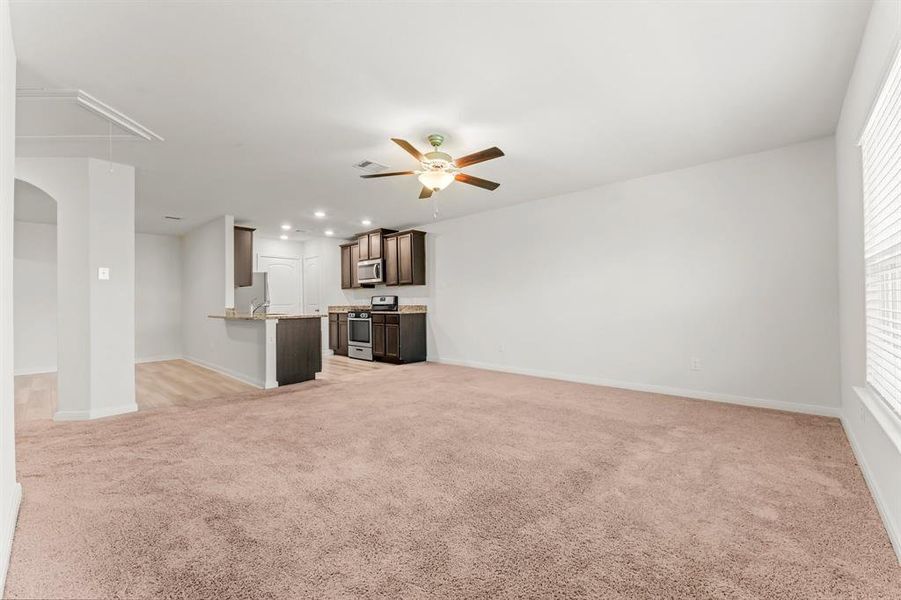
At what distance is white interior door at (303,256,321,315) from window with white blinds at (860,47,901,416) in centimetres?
865

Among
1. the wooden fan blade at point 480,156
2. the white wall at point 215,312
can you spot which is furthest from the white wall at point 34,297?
the wooden fan blade at point 480,156

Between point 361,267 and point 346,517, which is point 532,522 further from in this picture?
point 361,267

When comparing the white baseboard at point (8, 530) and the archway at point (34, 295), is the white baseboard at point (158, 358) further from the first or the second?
the white baseboard at point (8, 530)

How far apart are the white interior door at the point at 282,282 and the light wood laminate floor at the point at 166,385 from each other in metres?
2.05

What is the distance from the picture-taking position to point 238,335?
5695 millimetres

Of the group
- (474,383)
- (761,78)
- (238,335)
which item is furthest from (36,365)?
(761,78)

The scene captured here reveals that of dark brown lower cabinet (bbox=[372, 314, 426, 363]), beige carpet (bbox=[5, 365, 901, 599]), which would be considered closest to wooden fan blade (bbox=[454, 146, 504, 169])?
beige carpet (bbox=[5, 365, 901, 599])

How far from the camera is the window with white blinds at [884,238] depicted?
1854 mm

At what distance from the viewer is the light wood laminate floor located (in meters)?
4.25

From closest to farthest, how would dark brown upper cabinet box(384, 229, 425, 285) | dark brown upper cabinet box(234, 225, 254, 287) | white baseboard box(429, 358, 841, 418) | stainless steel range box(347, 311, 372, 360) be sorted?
white baseboard box(429, 358, 841, 418) → dark brown upper cabinet box(234, 225, 254, 287) → dark brown upper cabinet box(384, 229, 425, 285) → stainless steel range box(347, 311, 372, 360)

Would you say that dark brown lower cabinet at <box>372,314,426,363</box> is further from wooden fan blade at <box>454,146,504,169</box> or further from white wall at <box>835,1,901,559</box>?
white wall at <box>835,1,901,559</box>

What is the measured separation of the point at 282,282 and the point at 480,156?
22.5 ft

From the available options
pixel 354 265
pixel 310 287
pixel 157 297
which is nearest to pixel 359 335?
pixel 354 265

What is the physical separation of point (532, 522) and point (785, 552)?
1021mm
